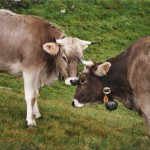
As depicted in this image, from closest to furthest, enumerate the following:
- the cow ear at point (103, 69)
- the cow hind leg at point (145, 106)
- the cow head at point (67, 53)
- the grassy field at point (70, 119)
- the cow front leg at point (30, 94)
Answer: the cow hind leg at point (145, 106) < the cow ear at point (103, 69) < the grassy field at point (70, 119) < the cow head at point (67, 53) < the cow front leg at point (30, 94)

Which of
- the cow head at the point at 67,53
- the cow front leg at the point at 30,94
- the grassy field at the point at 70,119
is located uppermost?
the cow head at the point at 67,53

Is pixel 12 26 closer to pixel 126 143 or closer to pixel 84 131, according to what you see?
pixel 84 131

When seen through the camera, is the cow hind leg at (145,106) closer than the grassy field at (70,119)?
Yes

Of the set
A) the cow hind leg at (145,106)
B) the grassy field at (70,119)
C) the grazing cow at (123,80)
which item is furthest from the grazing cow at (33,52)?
the cow hind leg at (145,106)

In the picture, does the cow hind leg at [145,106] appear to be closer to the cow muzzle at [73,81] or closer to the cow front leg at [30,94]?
the cow muzzle at [73,81]

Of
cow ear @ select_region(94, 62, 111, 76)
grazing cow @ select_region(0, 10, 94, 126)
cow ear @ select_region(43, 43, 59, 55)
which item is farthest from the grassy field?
cow ear @ select_region(43, 43, 59, 55)

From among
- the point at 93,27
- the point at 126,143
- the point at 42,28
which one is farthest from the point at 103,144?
the point at 93,27

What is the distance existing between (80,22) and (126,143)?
69.5ft

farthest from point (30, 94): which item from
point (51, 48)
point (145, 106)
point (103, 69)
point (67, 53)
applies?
point (145, 106)

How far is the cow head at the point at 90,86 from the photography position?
423 inches

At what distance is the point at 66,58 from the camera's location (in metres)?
11.3

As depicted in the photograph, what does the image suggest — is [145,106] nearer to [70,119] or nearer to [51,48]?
[51,48]

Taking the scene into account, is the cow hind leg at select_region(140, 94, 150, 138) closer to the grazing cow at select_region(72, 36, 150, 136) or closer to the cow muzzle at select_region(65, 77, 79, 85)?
the grazing cow at select_region(72, 36, 150, 136)

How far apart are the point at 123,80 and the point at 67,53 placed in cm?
173
